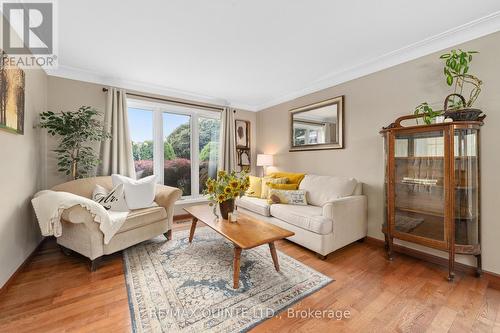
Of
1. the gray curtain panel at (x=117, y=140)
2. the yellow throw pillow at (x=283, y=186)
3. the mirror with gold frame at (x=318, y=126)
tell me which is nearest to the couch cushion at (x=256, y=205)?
the yellow throw pillow at (x=283, y=186)

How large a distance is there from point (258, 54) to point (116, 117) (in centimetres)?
232

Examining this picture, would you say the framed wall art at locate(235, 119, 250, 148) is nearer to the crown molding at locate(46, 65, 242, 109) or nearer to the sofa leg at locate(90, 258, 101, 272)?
the crown molding at locate(46, 65, 242, 109)

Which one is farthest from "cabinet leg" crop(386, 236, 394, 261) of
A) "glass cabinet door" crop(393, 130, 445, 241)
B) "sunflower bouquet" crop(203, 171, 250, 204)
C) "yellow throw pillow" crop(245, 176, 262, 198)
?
"yellow throw pillow" crop(245, 176, 262, 198)

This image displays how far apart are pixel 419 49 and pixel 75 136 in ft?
13.9

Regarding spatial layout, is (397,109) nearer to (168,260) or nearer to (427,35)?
(427,35)

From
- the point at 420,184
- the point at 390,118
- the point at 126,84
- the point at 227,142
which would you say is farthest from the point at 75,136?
the point at 420,184

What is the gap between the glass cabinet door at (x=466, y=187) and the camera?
1.97 metres

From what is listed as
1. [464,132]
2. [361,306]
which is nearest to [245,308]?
[361,306]

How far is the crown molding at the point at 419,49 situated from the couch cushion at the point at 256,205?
2.07 metres

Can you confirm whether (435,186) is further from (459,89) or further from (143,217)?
(143,217)

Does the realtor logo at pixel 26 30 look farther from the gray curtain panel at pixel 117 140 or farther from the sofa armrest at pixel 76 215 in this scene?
the sofa armrest at pixel 76 215

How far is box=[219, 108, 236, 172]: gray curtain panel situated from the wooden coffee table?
189 cm

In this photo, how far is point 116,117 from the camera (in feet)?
10.6

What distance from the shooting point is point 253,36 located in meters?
2.20
